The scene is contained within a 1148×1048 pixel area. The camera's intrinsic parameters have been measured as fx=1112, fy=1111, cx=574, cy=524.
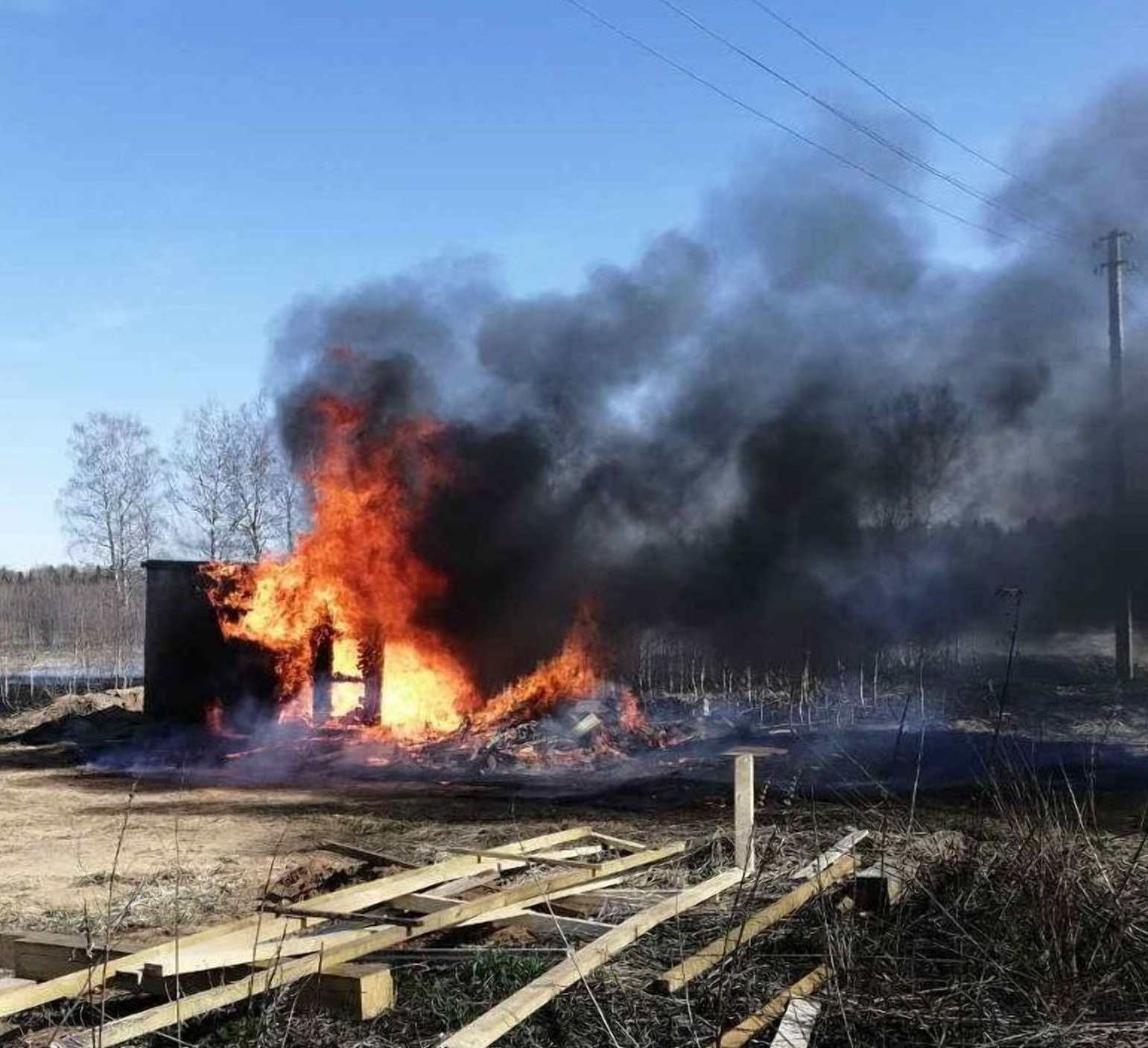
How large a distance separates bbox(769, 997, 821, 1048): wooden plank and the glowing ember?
507 inches

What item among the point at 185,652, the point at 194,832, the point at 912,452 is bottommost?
the point at 194,832

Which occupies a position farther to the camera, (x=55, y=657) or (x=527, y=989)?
(x=55, y=657)

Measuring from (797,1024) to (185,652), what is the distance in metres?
16.4

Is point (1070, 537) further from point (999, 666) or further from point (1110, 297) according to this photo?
point (1110, 297)

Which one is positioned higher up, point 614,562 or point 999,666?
point 614,562

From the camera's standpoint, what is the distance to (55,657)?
122ft

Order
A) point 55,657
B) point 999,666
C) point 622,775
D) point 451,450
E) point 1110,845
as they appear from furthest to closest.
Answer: point 55,657 < point 999,666 < point 451,450 < point 622,775 < point 1110,845

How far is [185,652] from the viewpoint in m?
18.8

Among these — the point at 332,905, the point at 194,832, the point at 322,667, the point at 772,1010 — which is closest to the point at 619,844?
the point at 332,905

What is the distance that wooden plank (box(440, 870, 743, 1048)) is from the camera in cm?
395

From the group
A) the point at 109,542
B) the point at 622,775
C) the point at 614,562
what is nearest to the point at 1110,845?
the point at 622,775

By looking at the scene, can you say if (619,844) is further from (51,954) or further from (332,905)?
(51,954)

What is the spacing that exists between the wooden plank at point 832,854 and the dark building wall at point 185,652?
44.0ft

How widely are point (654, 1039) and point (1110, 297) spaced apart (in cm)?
1715
